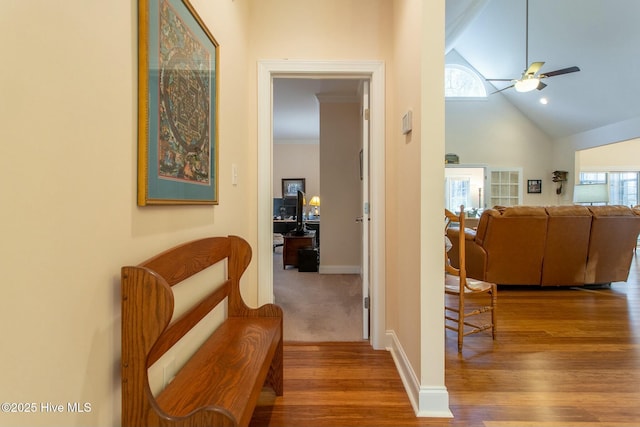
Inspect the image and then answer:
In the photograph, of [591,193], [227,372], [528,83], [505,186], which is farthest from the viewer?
[505,186]

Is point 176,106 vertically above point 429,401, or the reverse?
point 176,106

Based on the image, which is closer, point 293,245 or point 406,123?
point 406,123

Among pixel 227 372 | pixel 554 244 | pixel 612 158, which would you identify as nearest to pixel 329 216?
pixel 554 244

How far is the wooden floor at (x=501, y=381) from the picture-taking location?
161cm

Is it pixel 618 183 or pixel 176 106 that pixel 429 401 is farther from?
pixel 618 183

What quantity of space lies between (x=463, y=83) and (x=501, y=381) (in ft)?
26.8

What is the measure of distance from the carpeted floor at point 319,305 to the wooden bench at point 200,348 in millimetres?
915

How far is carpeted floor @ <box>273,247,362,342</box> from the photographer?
2.62 metres

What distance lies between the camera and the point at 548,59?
6113 mm

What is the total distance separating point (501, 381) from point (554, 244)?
2.51 metres

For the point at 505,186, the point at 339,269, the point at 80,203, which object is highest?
the point at 505,186

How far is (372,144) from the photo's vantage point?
2.33 m

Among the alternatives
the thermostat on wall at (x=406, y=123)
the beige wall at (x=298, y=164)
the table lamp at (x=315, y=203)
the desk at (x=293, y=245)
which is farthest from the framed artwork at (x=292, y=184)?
the thermostat on wall at (x=406, y=123)

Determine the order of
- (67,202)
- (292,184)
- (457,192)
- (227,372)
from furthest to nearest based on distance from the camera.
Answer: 1. (292,184)
2. (457,192)
3. (227,372)
4. (67,202)
